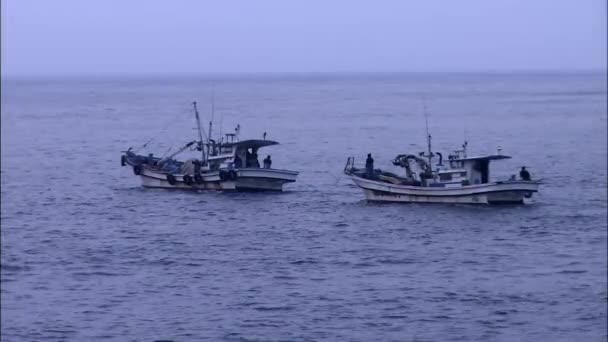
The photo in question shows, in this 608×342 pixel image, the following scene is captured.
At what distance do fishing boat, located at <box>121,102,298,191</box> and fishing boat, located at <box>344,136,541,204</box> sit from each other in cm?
425

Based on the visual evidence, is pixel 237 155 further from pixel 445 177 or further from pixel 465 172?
pixel 465 172

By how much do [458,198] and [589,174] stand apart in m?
12.9

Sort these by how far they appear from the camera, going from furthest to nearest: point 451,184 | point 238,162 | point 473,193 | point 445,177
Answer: point 238,162 < point 445,177 < point 451,184 < point 473,193

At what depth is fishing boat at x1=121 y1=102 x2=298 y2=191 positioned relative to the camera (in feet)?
141

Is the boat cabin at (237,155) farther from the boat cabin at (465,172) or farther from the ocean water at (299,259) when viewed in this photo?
the boat cabin at (465,172)

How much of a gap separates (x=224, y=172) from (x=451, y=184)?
342 inches

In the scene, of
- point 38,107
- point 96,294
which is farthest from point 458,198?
point 38,107

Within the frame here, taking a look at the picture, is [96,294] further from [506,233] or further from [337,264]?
[506,233]

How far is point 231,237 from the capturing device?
34.1 meters

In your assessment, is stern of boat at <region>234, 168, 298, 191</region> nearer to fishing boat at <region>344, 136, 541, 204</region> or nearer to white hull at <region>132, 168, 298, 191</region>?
white hull at <region>132, 168, 298, 191</region>

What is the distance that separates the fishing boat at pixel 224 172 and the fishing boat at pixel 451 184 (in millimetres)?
4245

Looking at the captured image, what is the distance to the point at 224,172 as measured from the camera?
4284cm

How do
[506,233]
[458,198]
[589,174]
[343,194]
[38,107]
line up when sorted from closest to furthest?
[506,233] → [458,198] → [343,194] → [589,174] → [38,107]

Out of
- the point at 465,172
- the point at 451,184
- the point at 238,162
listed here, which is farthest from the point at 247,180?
the point at 465,172
